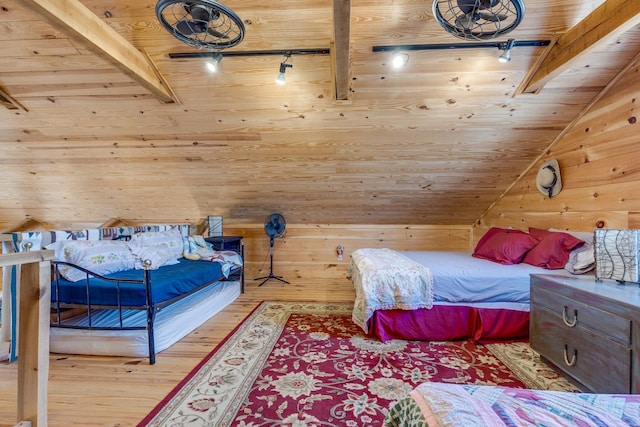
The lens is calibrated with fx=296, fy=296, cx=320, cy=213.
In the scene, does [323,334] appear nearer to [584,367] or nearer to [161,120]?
[584,367]

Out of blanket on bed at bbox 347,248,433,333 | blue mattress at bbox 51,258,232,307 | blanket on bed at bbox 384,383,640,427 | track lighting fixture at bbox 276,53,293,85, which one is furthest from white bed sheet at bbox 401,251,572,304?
blue mattress at bbox 51,258,232,307

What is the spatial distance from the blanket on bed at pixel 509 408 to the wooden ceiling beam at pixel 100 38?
286cm

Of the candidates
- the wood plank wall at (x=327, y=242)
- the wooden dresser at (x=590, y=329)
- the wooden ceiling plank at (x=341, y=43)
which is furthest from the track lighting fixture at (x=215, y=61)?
the wooden dresser at (x=590, y=329)

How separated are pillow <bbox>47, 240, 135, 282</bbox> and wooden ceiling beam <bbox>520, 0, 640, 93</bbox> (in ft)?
13.8

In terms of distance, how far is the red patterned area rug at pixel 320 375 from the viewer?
5.39 ft

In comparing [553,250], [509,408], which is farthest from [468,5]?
[553,250]

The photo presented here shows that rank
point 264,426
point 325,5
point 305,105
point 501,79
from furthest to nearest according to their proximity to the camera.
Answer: point 305,105
point 501,79
point 325,5
point 264,426

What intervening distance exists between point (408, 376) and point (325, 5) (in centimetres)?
275

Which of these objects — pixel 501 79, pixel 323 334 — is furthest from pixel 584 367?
pixel 501 79

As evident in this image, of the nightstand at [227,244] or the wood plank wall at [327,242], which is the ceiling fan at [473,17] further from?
the nightstand at [227,244]

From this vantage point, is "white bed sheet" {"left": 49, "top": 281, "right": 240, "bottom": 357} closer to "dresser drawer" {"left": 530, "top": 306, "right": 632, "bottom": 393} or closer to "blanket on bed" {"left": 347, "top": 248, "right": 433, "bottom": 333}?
"blanket on bed" {"left": 347, "top": 248, "right": 433, "bottom": 333}

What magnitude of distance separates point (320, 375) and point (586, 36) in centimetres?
306

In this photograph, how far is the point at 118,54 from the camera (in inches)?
93.2

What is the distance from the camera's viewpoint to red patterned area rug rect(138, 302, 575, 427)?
64.6 inches
